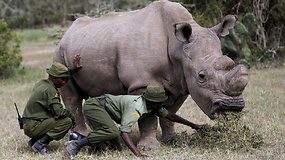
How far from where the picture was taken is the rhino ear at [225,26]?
548 centimetres

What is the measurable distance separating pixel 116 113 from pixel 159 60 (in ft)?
3.08

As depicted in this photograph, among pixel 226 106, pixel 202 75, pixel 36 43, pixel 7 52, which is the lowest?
pixel 36 43

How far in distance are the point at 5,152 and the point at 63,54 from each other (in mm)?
1818

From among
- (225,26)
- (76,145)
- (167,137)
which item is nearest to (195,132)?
(167,137)

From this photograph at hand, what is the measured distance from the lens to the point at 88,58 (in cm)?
583

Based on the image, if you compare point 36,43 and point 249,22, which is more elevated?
point 249,22

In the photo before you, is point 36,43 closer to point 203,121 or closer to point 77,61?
point 203,121

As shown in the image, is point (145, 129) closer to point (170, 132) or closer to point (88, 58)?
point (170, 132)

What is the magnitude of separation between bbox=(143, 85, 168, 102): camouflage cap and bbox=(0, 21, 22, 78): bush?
9.33 m

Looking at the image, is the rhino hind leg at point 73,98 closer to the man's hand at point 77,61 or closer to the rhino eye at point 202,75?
the man's hand at point 77,61

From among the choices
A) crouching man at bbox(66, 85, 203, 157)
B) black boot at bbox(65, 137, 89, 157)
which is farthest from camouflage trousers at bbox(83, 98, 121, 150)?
black boot at bbox(65, 137, 89, 157)

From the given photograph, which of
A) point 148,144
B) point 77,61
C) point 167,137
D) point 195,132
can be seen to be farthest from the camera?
point 167,137

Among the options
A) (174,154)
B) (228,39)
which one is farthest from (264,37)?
(174,154)

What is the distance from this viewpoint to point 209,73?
15.8ft
